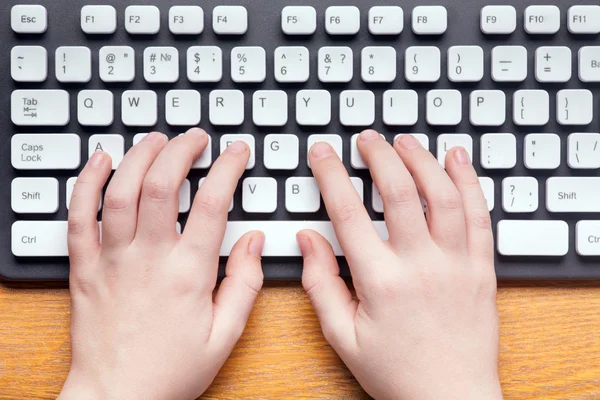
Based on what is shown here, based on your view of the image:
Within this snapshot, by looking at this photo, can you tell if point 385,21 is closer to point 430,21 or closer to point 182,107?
point 430,21

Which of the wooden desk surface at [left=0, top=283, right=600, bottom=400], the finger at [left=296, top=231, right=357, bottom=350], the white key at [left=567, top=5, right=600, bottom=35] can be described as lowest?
the wooden desk surface at [left=0, top=283, right=600, bottom=400]

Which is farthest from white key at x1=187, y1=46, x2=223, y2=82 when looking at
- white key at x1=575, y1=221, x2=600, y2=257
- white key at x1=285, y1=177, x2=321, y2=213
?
white key at x1=575, y1=221, x2=600, y2=257

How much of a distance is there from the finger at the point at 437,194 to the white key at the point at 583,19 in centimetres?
16

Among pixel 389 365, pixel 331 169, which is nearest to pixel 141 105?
pixel 331 169

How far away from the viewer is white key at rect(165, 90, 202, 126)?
1.44 feet

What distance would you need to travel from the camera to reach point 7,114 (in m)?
0.44

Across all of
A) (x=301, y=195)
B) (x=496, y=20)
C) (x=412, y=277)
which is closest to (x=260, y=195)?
(x=301, y=195)

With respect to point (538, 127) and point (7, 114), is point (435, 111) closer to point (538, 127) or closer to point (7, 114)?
point (538, 127)

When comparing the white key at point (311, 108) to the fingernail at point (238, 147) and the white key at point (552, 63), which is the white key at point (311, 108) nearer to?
the fingernail at point (238, 147)

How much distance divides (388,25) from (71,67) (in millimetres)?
252

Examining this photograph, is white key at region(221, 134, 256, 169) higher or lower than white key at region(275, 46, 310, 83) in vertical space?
lower

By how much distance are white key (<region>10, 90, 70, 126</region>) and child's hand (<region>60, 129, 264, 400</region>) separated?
43mm

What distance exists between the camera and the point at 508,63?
0.44 m

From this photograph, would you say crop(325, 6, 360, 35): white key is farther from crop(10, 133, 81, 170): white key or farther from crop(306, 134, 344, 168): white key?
crop(10, 133, 81, 170): white key
